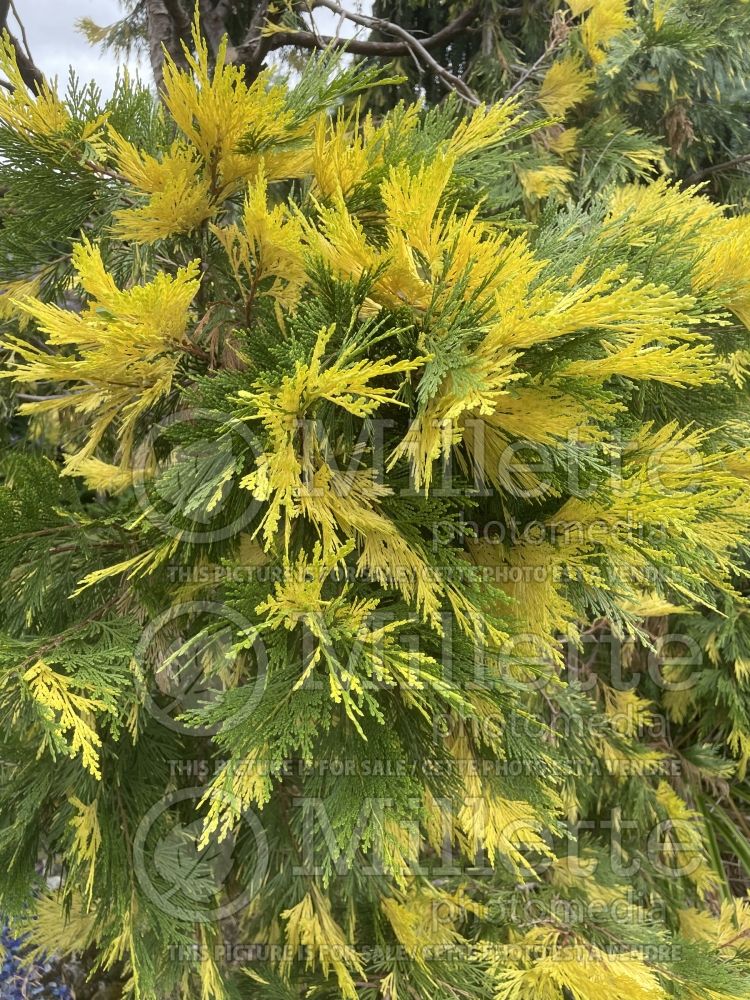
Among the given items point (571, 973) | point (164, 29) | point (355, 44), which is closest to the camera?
Result: point (571, 973)

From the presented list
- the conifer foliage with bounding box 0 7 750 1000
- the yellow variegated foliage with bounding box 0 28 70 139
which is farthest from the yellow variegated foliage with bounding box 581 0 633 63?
the yellow variegated foliage with bounding box 0 28 70 139

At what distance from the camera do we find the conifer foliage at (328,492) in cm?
73

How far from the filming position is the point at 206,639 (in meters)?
1.07

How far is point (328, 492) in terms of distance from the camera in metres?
0.80

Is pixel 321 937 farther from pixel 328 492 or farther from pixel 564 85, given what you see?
pixel 564 85

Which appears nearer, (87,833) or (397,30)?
(87,833)

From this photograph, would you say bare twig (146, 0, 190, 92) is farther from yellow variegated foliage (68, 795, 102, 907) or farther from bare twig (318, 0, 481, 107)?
yellow variegated foliage (68, 795, 102, 907)

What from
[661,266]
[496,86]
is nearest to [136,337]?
[661,266]

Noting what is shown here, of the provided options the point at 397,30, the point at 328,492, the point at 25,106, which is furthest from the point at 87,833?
the point at 397,30

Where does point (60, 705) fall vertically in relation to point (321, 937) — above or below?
above

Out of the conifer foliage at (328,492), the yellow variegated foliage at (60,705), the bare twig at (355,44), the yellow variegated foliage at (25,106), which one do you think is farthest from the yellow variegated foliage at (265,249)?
the bare twig at (355,44)

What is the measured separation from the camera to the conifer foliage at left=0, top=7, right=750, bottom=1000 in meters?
0.73

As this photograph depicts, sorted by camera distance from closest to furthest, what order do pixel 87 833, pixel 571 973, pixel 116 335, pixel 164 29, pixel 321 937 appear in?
pixel 116 335 < pixel 87 833 < pixel 571 973 < pixel 321 937 < pixel 164 29

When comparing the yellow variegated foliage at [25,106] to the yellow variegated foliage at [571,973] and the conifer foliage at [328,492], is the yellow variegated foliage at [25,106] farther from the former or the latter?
the yellow variegated foliage at [571,973]
